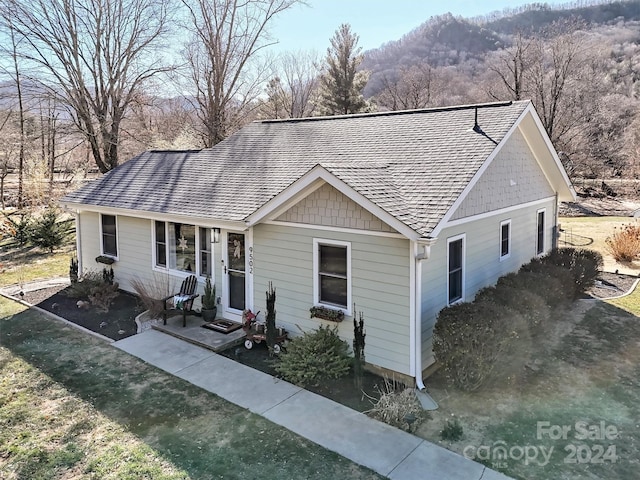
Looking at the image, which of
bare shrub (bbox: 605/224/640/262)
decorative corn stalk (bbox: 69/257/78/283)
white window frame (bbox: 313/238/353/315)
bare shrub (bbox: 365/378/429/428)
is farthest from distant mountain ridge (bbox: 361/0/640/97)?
bare shrub (bbox: 365/378/429/428)

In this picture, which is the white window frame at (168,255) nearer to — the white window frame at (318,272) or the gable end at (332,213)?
the gable end at (332,213)

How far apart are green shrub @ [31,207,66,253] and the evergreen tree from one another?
23.5 meters

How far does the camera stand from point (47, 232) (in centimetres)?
1922

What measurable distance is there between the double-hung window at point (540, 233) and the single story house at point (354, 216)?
7cm

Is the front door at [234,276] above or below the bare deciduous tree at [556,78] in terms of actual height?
below

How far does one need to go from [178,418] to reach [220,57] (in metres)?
28.5

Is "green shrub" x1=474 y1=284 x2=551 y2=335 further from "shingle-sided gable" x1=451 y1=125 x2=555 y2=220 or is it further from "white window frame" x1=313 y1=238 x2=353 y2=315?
"white window frame" x1=313 y1=238 x2=353 y2=315

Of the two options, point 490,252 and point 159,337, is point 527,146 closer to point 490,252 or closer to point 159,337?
point 490,252

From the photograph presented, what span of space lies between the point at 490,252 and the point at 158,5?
986 inches

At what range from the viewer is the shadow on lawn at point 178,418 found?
5598 mm

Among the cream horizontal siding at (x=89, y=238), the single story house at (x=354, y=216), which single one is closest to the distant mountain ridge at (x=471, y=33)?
the single story house at (x=354, y=216)

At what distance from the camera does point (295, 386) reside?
7.72 m

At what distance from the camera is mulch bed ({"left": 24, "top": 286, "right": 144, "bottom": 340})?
10.5m

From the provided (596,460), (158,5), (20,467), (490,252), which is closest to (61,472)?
(20,467)
